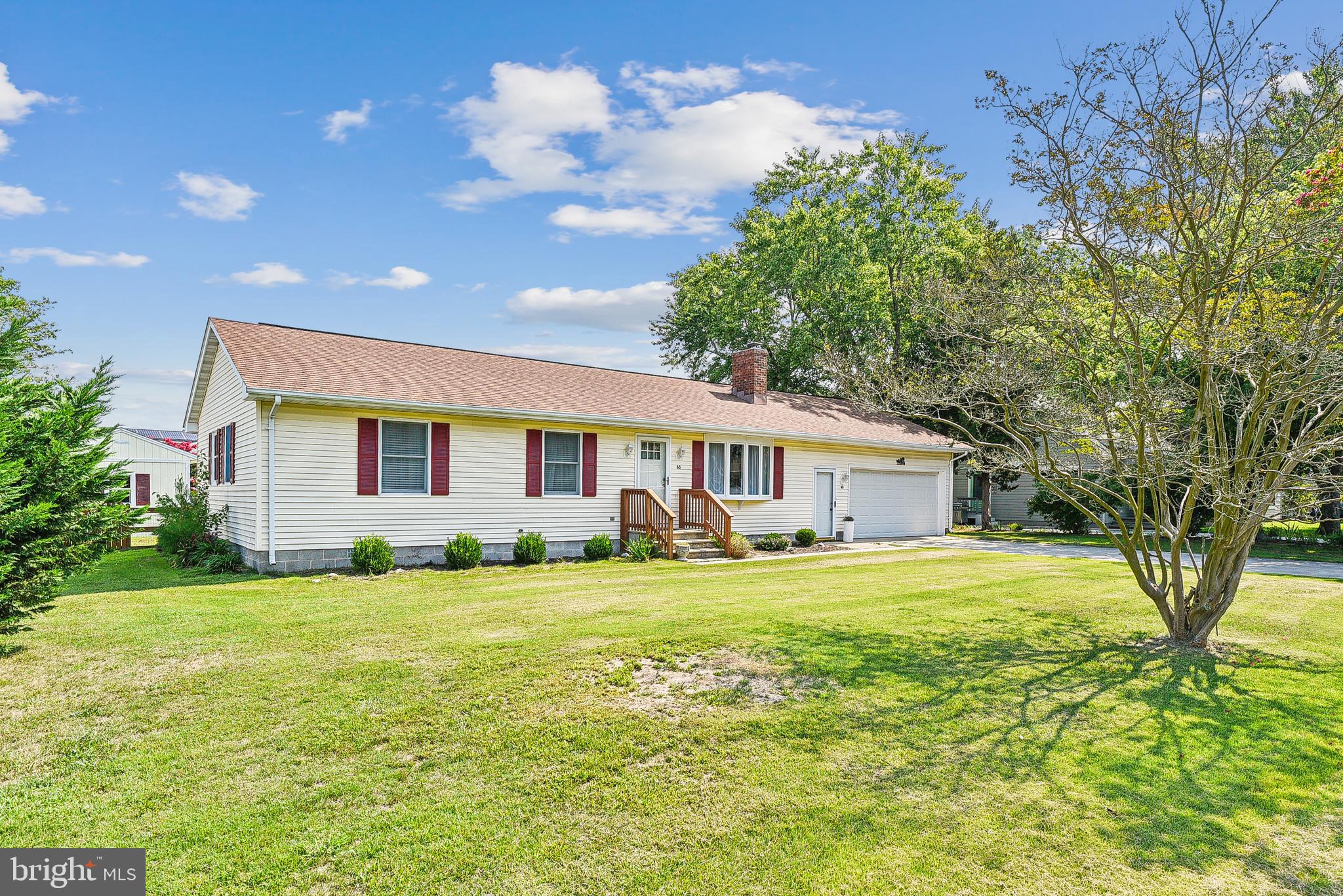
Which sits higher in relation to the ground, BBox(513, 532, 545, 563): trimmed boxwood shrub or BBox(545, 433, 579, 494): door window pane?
BBox(545, 433, 579, 494): door window pane

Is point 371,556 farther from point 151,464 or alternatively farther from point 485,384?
point 151,464

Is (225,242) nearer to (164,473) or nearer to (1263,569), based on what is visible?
(164,473)

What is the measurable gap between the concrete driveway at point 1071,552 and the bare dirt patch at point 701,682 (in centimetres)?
1195

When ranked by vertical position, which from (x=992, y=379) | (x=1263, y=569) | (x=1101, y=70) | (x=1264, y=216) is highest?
(x=1101, y=70)

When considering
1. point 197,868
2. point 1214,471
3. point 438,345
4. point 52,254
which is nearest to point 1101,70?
point 1214,471

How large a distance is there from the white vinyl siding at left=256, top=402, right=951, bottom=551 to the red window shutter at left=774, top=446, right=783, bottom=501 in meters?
0.45

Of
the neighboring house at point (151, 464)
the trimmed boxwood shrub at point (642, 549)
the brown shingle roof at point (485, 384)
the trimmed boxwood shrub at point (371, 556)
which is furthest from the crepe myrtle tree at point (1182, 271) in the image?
the neighboring house at point (151, 464)

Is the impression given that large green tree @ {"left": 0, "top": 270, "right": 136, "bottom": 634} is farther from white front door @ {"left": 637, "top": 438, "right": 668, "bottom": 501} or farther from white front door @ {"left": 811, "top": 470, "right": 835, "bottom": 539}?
white front door @ {"left": 811, "top": 470, "right": 835, "bottom": 539}

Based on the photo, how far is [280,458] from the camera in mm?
11211

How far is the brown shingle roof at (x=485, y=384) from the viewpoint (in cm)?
1198

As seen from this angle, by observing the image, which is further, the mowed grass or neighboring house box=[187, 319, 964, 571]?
neighboring house box=[187, 319, 964, 571]

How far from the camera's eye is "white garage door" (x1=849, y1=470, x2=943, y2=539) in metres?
19.7

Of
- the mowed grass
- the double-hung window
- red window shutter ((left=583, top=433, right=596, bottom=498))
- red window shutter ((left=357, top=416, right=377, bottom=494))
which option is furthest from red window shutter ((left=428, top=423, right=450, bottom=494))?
the double-hung window

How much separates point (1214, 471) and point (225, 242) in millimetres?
17974
